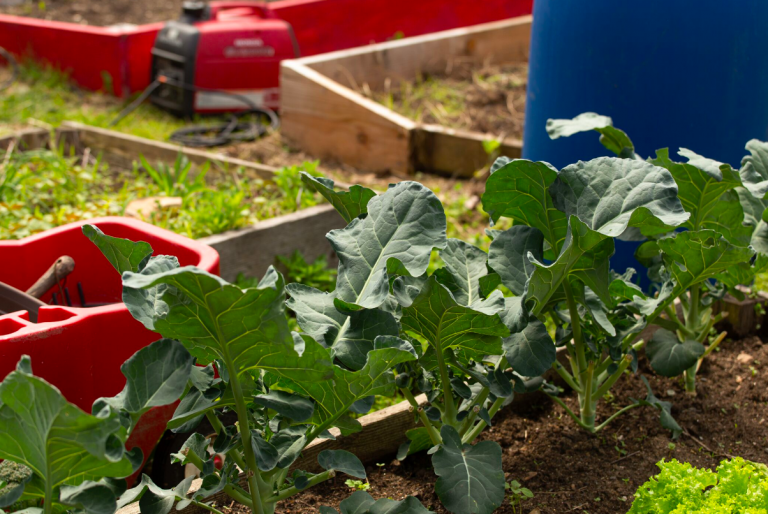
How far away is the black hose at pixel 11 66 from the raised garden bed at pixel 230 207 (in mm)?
1526

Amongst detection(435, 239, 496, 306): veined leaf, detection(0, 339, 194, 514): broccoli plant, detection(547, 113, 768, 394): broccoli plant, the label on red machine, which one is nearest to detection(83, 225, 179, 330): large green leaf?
detection(0, 339, 194, 514): broccoli plant

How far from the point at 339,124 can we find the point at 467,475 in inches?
104

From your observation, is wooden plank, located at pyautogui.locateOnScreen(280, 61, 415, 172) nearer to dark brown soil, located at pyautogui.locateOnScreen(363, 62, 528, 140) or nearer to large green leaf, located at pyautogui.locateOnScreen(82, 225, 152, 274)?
dark brown soil, located at pyautogui.locateOnScreen(363, 62, 528, 140)

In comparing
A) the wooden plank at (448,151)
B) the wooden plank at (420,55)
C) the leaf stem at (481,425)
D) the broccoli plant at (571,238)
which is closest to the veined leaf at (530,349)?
the broccoli plant at (571,238)

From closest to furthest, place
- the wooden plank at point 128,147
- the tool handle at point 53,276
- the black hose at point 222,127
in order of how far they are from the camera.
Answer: the tool handle at point 53,276 → the wooden plank at point 128,147 → the black hose at point 222,127

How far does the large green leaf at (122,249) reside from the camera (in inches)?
42.9

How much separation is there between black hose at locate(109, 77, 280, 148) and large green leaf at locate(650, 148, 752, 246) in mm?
2704

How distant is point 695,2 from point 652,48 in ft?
0.51

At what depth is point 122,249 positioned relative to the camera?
111cm

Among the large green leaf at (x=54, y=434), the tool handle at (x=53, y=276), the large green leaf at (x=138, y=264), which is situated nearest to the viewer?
the large green leaf at (x=54, y=434)

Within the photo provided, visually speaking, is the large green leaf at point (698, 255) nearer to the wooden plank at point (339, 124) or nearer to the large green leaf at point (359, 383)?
the large green leaf at point (359, 383)

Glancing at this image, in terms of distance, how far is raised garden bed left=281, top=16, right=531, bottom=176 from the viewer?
337 centimetres

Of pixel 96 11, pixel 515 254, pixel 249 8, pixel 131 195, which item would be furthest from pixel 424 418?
pixel 96 11

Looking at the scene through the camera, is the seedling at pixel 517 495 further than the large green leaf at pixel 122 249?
Yes
